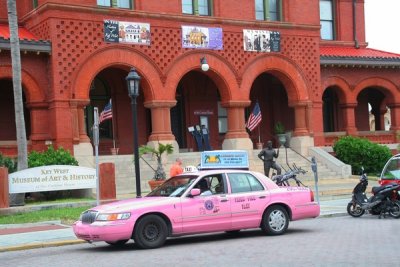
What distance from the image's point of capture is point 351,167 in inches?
1216

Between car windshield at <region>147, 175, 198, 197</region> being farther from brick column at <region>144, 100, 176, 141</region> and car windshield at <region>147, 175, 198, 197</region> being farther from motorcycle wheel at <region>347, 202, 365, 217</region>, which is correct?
brick column at <region>144, 100, 176, 141</region>

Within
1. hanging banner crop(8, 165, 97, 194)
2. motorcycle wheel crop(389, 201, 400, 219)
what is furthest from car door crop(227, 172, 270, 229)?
hanging banner crop(8, 165, 97, 194)

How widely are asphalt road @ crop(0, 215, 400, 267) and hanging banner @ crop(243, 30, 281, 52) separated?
55.3 feet

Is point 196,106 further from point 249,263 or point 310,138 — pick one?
point 249,263

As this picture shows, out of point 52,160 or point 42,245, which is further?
point 52,160

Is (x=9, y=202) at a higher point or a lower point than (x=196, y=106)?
lower

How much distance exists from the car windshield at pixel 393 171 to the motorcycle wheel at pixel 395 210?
5.40 feet

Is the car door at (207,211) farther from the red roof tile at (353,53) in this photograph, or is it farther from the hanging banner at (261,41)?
the red roof tile at (353,53)

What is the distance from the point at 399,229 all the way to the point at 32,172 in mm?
11488

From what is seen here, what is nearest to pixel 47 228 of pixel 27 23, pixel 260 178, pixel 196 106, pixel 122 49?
pixel 260 178

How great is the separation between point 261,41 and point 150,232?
19921 millimetres

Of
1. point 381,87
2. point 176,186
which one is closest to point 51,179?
point 176,186

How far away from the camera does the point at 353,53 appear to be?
35.5 meters

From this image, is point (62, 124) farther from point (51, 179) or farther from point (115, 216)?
point (115, 216)
